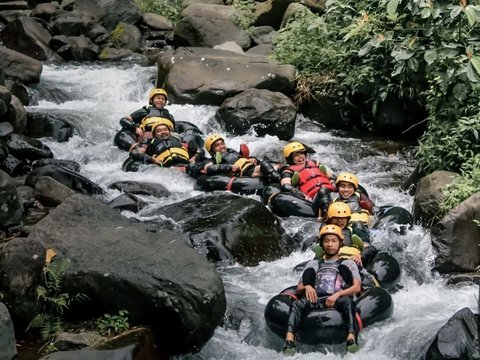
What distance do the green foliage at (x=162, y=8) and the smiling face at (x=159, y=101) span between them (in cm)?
811

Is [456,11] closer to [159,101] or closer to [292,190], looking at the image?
[292,190]

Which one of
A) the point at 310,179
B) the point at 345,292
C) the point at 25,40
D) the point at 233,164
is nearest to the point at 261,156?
the point at 233,164

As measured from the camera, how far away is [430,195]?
25.3 feet

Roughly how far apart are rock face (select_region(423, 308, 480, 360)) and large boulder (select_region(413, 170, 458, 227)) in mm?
2684

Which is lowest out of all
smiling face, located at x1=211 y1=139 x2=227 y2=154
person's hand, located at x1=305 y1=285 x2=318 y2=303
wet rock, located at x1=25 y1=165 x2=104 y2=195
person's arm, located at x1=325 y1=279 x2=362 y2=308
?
wet rock, located at x1=25 y1=165 x2=104 y2=195

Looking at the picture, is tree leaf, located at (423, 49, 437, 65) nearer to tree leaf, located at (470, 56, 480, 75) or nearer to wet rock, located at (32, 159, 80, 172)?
tree leaf, located at (470, 56, 480, 75)

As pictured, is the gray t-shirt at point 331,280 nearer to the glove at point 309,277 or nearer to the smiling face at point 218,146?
the glove at point 309,277

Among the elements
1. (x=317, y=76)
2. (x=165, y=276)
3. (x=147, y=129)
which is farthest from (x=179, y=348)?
(x=317, y=76)

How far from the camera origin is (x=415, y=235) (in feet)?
24.8

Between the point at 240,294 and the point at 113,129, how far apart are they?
19.9ft

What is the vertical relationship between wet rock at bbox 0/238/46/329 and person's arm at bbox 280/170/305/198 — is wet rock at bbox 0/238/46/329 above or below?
above

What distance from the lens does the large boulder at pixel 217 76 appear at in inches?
473

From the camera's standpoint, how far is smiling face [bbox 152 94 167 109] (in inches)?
440

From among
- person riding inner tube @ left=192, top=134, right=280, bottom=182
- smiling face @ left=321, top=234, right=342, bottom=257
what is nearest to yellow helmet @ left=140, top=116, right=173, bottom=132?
person riding inner tube @ left=192, top=134, right=280, bottom=182
